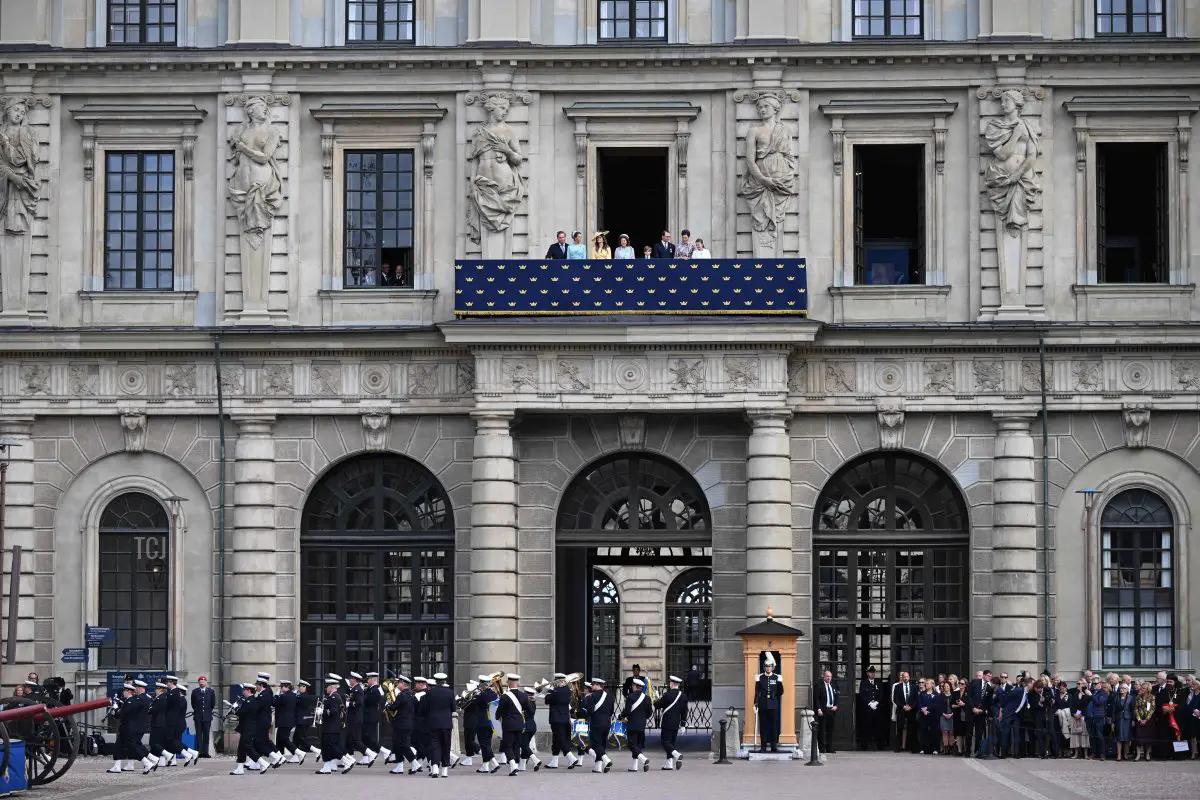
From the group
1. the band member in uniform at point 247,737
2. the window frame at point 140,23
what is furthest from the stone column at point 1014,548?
the window frame at point 140,23

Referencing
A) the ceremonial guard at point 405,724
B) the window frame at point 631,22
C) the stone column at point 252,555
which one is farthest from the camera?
the window frame at point 631,22

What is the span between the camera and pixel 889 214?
2111 inches

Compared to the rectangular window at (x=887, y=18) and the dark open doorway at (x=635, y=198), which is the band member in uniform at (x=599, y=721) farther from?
the rectangular window at (x=887, y=18)

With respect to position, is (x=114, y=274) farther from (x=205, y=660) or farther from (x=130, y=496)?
(x=205, y=660)

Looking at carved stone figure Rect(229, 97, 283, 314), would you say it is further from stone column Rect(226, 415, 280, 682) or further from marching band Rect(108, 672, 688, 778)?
marching band Rect(108, 672, 688, 778)

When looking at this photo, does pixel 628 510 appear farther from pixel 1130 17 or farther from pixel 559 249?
pixel 1130 17

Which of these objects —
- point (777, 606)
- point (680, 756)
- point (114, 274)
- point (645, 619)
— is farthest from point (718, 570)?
point (645, 619)

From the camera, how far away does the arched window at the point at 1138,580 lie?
5088 cm

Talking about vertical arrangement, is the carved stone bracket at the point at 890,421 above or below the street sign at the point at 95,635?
above

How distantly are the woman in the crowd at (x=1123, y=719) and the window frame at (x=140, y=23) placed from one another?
24.6m

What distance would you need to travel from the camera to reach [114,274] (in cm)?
5303

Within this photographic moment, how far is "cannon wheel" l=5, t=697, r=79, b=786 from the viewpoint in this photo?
1550 inches

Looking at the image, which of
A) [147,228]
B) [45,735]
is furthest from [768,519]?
[45,735]

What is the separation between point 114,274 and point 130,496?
16.2 ft
